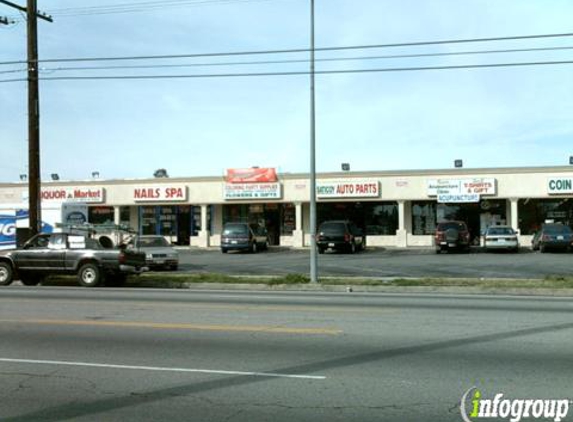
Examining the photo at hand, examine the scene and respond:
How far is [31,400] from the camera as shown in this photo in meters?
6.42

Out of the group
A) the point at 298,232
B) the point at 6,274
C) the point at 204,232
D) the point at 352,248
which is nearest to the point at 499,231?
the point at 352,248

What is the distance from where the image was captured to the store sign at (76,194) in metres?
44.8

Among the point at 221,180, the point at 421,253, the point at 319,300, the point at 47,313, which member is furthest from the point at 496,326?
the point at 221,180

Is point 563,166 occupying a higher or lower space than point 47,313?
higher

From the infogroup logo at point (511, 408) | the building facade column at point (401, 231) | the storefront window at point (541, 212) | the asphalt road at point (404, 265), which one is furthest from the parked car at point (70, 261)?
the storefront window at point (541, 212)

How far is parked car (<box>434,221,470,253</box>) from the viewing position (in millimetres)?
33500

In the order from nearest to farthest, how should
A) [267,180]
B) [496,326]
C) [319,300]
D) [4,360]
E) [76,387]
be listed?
[76,387] < [4,360] < [496,326] < [319,300] < [267,180]

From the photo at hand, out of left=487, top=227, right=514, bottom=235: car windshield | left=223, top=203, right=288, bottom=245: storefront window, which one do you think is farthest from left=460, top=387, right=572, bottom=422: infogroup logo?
left=223, top=203, right=288, bottom=245: storefront window

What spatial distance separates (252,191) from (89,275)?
22.6 meters

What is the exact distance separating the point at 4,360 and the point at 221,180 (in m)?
34.8

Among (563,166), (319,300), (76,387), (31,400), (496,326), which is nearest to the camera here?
(31,400)

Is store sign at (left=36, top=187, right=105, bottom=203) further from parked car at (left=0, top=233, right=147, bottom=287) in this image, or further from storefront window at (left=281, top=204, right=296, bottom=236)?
parked car at (left=0, top=233, right=147, bottom=287)

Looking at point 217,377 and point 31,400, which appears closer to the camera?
point 31,400

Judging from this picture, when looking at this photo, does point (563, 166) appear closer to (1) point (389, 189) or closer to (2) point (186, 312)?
(1) point (389, 189)
